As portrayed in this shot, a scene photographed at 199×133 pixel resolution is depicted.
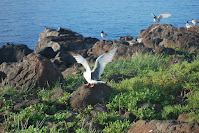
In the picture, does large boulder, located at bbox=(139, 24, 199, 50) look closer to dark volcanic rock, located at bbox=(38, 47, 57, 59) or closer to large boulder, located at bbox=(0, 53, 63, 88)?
dark volcanic rock, located at bbox=(38, 47, 57, 59)

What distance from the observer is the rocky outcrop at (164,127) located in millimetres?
4301

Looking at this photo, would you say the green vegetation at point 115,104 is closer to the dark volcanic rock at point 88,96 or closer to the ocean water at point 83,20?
the dark volcanic rock at point 88,96

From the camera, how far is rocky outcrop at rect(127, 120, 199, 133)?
14.1ft

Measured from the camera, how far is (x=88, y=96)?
682 centimetres

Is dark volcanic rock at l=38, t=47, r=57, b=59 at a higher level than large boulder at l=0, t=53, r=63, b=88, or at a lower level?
lower

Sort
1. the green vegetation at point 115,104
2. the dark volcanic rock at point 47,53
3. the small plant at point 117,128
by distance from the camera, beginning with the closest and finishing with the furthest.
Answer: the small plant at point 117,128 < the green vegetation at point 115,104 < the dark volcanic rock at point 47,53

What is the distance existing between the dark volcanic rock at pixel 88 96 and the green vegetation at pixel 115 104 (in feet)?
0.63

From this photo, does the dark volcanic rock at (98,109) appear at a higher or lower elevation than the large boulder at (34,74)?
lower

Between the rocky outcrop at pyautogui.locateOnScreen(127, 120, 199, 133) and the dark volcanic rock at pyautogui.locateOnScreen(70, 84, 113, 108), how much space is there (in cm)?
201

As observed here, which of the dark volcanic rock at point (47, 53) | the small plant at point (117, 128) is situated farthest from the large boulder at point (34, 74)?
the dark volcanic rock at point (47, 53)

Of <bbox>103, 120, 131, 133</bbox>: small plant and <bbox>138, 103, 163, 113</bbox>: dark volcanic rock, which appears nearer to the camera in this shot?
<bbox>103, 120, 131, 133</bbox>: small plant

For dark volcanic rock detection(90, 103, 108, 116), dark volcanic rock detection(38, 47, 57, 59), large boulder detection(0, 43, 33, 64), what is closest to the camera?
dark volcanic rock detection(90, 103, 108, 116)

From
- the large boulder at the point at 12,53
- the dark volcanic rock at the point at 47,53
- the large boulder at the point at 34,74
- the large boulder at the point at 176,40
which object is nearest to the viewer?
the large boulder at the point at 34,74

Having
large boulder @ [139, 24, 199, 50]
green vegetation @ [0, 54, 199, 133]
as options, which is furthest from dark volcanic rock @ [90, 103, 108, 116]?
large boulder @ [139, 24, 199, 50]
